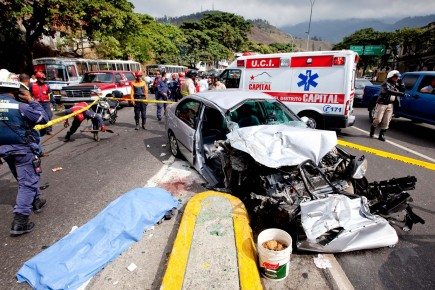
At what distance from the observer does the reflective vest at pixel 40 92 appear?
26.9ft

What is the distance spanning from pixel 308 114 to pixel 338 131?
180cm

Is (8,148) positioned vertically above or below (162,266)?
above

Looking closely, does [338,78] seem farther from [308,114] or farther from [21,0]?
[21,0]

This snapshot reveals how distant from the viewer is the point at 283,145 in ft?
10.7

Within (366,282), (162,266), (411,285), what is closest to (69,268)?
(162,266)

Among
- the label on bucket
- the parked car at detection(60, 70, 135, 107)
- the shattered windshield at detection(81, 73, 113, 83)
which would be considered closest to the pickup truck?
the label on bucket

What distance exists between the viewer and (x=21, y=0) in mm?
13438

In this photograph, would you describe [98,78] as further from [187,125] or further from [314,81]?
[314,81]

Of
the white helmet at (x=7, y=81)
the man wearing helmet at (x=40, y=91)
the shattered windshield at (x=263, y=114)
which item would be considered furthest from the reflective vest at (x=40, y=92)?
the shattered windshield at (x=263, y=114)

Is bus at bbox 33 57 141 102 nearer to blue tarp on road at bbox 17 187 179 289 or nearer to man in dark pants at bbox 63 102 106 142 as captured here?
man in dark pants at bbox 63 102 106 142

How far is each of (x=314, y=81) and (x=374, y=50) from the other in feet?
152

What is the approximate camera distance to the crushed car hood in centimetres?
309

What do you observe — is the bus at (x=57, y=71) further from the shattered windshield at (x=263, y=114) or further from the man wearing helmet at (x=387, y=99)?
the man wearing helmet at (x=387, y=99)

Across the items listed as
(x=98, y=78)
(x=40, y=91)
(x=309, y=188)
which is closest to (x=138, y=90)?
(x=40, y=91)
